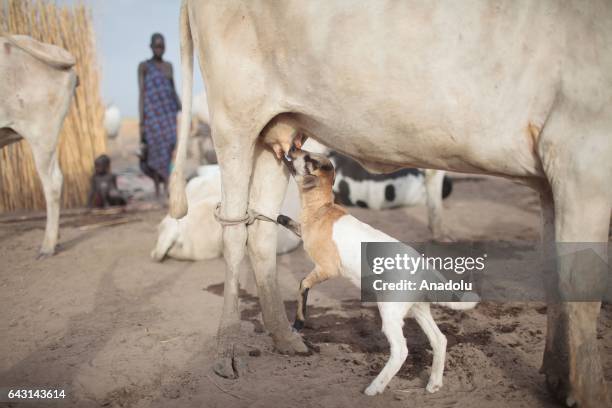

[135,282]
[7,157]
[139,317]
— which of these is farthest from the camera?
[7,157]

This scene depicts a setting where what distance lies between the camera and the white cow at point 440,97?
1.94m

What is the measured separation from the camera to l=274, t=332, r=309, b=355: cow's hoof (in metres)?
2.87

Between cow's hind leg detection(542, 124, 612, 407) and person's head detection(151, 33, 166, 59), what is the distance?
21.0 feet

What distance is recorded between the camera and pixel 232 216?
2.86m

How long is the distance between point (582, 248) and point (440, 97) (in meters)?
0.76

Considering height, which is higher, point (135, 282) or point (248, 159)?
point (248, 159)

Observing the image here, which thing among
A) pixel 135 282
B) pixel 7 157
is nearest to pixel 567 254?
pixel 135 282

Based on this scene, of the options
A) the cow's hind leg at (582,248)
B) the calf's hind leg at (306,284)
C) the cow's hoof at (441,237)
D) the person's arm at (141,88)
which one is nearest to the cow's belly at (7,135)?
the person's arm at (141,88)

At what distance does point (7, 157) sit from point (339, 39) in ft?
20.1

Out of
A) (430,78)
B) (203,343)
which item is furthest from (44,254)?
(430,78)

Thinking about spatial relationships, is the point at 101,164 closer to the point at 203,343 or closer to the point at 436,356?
the point at 203,343

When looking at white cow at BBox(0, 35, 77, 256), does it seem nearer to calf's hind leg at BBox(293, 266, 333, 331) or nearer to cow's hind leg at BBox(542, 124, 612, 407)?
calf's hind leg at BBox(293, 266, 333, 331)

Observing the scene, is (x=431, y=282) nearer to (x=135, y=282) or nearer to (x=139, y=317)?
A: (x=139, y=317)

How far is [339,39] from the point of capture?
2344 millimetres
